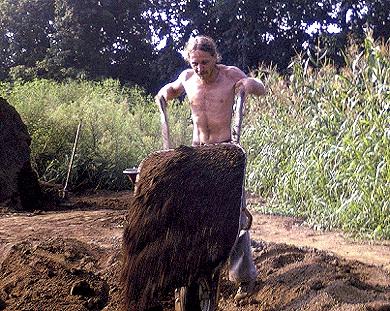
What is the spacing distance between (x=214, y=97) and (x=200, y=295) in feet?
4.50

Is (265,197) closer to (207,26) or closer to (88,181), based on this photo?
(88,181)

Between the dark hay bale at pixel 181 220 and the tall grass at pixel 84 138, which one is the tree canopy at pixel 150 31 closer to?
the tall grass at pixel 84 138

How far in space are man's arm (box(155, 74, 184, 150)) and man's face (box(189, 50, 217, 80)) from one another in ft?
0.88

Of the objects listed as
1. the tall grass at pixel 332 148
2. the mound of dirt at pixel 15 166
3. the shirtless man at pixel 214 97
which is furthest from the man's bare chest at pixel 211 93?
the mound of dirt at pixel 15 166

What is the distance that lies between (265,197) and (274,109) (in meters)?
1.52

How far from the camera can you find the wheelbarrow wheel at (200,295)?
2990 millimetres

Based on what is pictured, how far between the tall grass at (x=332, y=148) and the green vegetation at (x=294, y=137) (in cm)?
1

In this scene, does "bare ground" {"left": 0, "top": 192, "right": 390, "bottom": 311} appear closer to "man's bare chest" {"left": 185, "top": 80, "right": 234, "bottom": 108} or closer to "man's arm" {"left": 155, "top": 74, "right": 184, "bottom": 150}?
"man's arm" {"left": 155, "top": 74, "right": 184, "bottom": 150}

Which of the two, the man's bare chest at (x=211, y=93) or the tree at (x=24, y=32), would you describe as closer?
the man's bare chest at (x=211, y=93)

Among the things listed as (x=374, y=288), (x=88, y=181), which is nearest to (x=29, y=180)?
(x=88, y=181)

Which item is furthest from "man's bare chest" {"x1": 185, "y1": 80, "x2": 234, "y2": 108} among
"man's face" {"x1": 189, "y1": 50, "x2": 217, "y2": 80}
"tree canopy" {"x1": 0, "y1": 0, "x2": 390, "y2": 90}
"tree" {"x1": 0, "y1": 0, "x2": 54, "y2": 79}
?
"tree" {"x1": 0, "y1": 0, "x2": 54, "y2": 79}

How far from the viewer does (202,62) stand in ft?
12.2

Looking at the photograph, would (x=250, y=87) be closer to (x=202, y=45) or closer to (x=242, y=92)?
(x=242, y=92)

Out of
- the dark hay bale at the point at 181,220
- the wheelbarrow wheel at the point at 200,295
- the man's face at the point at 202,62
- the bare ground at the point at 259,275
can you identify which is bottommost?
the bare ground at the point at 259,275
